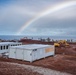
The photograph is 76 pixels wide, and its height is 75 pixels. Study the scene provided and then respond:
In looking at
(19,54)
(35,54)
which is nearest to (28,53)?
(35,54)

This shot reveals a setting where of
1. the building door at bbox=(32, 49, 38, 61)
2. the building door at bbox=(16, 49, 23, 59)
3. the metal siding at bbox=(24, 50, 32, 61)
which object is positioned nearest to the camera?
the metal siding at bbox=(24, 50, 32, 61)

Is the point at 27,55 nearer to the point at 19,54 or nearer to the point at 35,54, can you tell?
the point at 35,54

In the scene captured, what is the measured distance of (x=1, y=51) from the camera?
96.5 feet

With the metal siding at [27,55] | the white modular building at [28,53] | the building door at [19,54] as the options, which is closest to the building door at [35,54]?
the white modular building at [28,53]

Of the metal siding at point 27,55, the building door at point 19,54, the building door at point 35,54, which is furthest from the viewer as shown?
the building door at point 19,54

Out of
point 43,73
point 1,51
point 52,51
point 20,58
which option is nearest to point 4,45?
point 1,51

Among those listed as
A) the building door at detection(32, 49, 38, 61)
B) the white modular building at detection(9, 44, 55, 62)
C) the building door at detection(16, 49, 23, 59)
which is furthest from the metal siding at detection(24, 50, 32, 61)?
the building door at detection(16, 49, 23, 59)

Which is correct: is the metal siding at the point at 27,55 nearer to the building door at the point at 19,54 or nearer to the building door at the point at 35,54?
the building door at the point at 35,54

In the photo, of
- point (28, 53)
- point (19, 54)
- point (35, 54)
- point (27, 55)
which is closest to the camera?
point (28, 53)

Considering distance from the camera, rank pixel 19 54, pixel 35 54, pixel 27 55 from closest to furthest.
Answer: pixel 27 55
pixel 35 54
pixel 19 54

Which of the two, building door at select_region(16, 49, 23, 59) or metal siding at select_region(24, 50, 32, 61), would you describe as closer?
metal siding at select_region(24, 50, 32, 61)

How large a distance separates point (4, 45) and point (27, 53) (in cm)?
912

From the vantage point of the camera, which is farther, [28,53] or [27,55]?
[27,55]

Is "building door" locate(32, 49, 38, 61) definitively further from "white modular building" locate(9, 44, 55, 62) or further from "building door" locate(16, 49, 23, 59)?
"building door" locate(16, 49, 23, 59)
